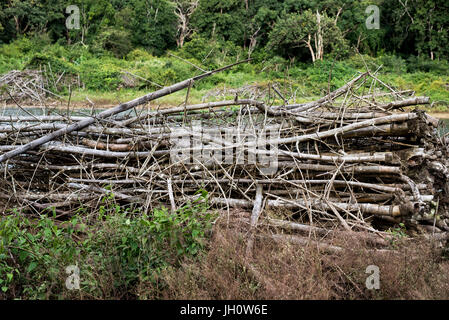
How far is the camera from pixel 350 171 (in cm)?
406

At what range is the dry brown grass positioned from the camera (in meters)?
2.67

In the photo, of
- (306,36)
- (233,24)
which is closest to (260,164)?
(306,36)

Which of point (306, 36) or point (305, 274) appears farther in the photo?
point (306, 36)

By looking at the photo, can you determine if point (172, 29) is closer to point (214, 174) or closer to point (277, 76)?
point (277, 76)

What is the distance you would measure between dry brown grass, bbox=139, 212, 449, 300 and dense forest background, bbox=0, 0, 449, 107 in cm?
1867

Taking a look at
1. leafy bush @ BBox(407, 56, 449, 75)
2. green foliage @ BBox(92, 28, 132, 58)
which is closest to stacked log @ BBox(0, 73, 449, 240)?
leafy bush @ BBox(407, 56, 449, 75)

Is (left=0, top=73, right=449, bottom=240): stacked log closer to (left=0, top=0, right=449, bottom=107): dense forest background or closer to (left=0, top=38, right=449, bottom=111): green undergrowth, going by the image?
(left=0, top=38, right=449, bottom=111): green undergrowth

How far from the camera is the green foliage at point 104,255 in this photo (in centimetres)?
290

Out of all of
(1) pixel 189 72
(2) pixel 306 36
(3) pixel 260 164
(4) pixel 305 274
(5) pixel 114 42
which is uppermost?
(5) pixel 114 42

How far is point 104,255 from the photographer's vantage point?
3.18 metres

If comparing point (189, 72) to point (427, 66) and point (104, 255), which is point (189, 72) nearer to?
point (427, 66)

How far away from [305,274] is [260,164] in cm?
157

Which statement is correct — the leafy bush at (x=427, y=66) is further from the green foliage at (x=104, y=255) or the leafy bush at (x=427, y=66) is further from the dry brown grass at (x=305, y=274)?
the green foliage at (x=104, y=255)
